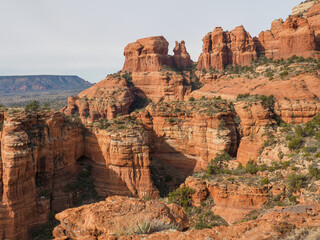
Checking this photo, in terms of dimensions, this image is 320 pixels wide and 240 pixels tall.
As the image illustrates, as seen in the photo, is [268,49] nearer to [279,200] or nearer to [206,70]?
[206,70]

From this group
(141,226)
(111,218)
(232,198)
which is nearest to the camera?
(141,226)

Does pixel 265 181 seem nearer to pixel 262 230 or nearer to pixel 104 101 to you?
pixel 262 230

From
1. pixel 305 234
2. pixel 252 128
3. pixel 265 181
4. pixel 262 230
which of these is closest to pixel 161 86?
pixel 252 128

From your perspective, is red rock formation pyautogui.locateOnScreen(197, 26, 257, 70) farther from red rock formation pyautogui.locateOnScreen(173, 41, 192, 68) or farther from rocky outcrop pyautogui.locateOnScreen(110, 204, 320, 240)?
rocky outcrop pyautogui.locateOnScreen(110, 204, 320, 240)

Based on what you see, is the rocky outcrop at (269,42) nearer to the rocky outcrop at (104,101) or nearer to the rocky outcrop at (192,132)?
the rocky outcrop at (104,101)

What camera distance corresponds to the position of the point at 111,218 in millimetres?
9156

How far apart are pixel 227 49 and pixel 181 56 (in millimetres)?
17294

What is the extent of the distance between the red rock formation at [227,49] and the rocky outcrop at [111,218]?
55.5 meters

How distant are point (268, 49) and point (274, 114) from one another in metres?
33.3

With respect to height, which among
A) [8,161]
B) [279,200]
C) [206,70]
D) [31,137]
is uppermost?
[206,70]

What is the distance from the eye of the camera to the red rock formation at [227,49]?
59.1 meters

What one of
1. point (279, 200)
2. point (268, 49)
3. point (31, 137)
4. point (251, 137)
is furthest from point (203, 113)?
point (268, 49)

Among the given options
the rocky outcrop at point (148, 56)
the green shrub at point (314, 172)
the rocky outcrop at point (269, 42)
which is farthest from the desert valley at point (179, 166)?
the rocky outcrop at point (148, 56)

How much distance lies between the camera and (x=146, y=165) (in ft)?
92.5
